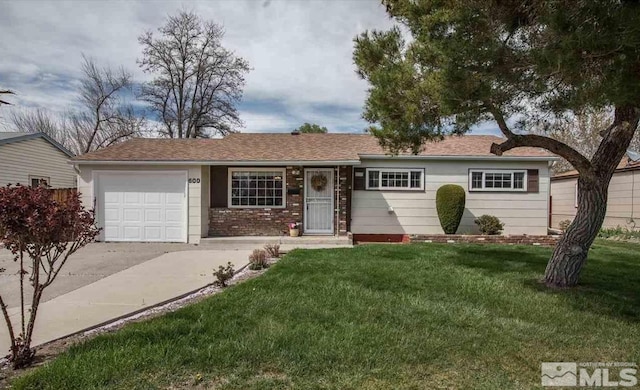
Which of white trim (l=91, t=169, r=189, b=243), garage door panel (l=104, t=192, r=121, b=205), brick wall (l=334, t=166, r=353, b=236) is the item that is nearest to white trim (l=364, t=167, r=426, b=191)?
brick wall (l=334, t=166, r=353, b=236)

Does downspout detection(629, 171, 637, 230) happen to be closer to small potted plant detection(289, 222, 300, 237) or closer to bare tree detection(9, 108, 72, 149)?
small potted plant detection(289, 222, 300, 237)

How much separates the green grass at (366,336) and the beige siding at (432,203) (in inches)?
226

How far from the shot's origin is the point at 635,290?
5648 millimetres

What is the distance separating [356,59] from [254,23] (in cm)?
499

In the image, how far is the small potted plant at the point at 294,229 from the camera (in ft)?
37.2

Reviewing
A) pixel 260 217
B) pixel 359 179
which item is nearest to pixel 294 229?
pixel 260 217

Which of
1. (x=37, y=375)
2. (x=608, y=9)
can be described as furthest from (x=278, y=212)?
(x=608, y=9)

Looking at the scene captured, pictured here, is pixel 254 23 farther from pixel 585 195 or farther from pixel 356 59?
pixel 585 195

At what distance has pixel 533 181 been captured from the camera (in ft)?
39.5

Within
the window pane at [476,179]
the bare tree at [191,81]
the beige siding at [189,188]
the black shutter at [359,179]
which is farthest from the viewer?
the bare tree at [191,81]

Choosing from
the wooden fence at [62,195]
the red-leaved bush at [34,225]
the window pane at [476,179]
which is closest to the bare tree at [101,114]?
the wooden fence at [62,195]

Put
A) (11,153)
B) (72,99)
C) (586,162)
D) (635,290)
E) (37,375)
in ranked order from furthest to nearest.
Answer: (72,99) < (11,153) < (635,290) < (586,162) < (37,375)

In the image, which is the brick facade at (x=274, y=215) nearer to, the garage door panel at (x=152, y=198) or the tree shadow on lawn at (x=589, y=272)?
the garage door panel at (x=152, y=198)

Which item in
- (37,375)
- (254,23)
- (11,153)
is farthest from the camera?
(11,153)
